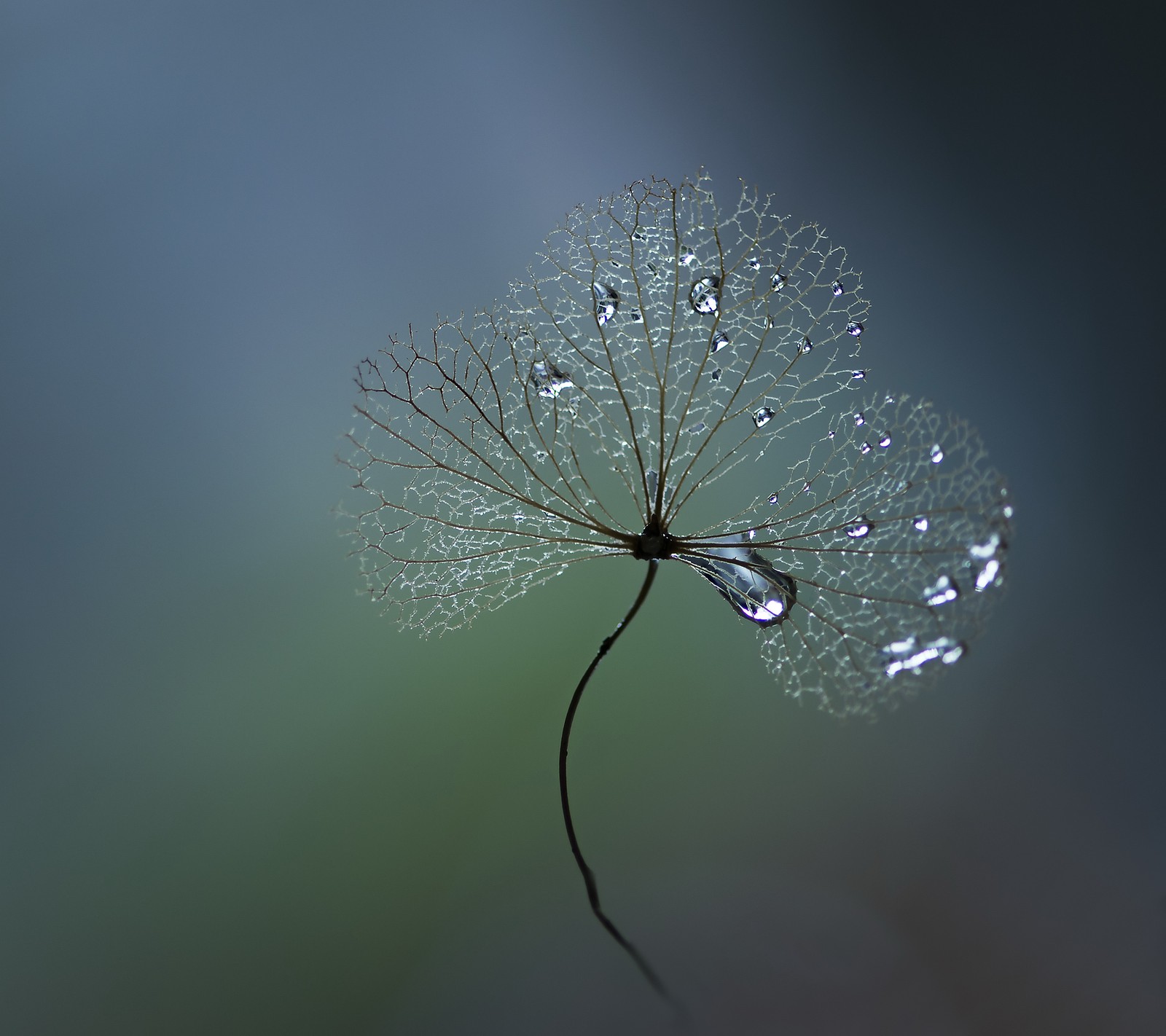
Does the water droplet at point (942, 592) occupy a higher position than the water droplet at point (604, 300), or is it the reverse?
the water droplet at point (604, 300)

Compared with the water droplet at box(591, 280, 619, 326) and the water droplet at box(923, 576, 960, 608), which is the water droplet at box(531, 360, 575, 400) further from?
the water droplet at box(923, 576, 960, 608)

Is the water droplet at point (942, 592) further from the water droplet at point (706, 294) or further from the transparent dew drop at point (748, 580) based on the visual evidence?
the water droplet at point (706, 294)

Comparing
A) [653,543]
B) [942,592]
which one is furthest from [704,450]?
[942,592]

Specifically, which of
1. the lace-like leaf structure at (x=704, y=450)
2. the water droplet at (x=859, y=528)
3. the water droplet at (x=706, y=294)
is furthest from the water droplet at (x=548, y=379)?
the water droplet at (x=859, y=528)

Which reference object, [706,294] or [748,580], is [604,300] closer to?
[706,294]

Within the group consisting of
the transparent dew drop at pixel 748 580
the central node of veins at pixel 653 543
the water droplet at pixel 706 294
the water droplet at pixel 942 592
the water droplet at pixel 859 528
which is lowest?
the central node of veins at pixel 653 543

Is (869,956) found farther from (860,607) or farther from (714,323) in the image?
(714,323)

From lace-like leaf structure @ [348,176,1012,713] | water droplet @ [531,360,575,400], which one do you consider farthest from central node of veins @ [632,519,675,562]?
water droplet @ [531,360,575,400]
